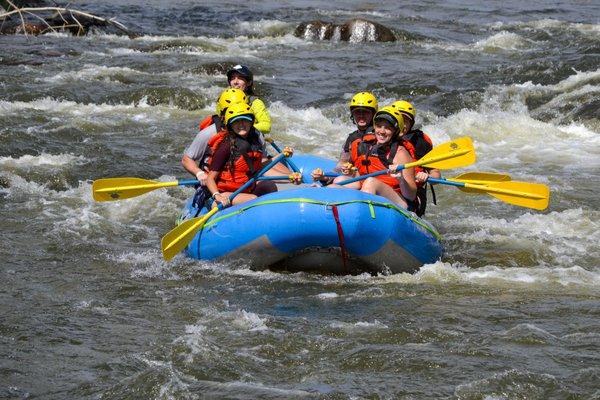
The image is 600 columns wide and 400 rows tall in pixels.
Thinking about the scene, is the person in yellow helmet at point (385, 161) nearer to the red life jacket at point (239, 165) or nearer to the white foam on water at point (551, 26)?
the red life jacket at point (239, 165)

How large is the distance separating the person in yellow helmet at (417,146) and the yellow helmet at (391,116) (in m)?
0.14

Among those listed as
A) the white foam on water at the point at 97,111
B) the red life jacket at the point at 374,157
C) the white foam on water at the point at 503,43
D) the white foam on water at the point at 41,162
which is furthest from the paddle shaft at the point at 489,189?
the white foam on water at the point at 503,43

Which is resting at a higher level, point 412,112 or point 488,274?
point 412,112

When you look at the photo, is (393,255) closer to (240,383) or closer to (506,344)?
(506,344)

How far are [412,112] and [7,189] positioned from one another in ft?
13.3

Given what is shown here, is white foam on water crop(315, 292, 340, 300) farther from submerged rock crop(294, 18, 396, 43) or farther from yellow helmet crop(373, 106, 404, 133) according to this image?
submerged rock crop(294, 18, 396, 43)

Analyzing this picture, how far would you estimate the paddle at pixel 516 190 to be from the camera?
7645mm

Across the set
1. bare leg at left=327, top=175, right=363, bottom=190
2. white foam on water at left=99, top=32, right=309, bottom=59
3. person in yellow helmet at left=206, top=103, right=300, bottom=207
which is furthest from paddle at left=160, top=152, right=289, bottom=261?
white foam on water at left=99, top=32, right=309, bottom=59

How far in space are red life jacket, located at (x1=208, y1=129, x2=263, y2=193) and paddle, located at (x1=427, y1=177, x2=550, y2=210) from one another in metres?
1.30

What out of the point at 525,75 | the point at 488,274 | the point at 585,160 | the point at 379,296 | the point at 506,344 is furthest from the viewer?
the point at 525,75

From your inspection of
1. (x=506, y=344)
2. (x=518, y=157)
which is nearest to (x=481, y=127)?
(x=518, y=157)

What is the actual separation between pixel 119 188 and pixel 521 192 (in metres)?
3.04

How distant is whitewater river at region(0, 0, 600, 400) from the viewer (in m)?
5.40

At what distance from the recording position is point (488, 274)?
7.33 m
